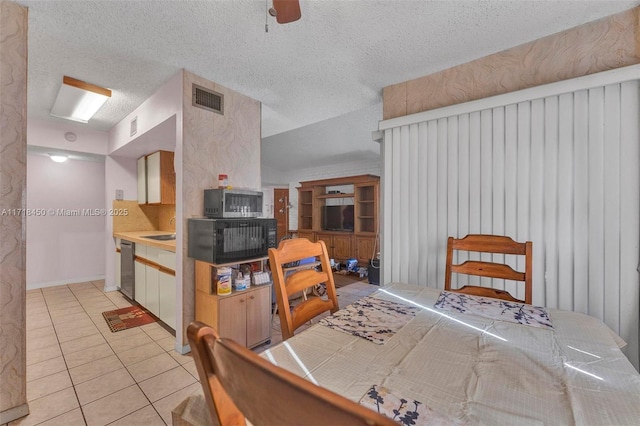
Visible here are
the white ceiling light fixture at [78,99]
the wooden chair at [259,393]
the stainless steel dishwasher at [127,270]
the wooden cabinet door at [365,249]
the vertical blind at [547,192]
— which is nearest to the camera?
the wooden chair at [259,393]

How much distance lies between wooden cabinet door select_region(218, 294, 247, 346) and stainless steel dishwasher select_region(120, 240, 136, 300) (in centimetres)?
201

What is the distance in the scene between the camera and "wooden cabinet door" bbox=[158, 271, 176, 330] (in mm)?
2467

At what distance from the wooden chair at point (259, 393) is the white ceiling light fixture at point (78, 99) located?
10.4ft

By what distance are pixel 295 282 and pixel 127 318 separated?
2.76 metres

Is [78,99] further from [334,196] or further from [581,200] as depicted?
[334,196]

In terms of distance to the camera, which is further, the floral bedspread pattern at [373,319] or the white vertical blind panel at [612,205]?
the white vertical blind panel at [612,205]

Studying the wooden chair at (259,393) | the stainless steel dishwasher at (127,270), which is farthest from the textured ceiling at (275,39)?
the stainless steel dishwasher at (127,270)

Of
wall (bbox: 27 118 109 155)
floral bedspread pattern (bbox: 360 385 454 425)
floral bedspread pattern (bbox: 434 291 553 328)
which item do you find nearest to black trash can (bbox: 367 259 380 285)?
floral bedspread pattern (bbox: 434 291 553 328)

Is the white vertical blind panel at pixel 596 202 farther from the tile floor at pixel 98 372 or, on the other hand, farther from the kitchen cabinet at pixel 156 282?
the kitchen cabinet at pixel 156 282

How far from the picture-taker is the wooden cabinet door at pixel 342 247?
18.5 feet

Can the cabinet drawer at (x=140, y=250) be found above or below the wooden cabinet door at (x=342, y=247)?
above

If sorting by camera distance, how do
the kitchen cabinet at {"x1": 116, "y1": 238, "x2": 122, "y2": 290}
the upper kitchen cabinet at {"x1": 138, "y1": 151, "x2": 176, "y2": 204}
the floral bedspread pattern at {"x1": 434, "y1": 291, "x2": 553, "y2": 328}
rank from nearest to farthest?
the floral bedspread pattern at {"x1": 434, "y1": 291, "x2": 553, "y2": 328}, the upper kitchen cabinet at {"x1": 138, "y1": 151, "x2": 176, "y2": 204}, the kitchen cabinet at {"x1": 116, "y1": 238, "x2": 122, "y2": 290}

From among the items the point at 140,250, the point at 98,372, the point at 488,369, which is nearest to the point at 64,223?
the point at 140,250

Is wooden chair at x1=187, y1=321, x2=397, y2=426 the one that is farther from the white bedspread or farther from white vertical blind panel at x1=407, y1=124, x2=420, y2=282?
white vertical blind panel at x1=407, y1=124, x2=420, y2=282
